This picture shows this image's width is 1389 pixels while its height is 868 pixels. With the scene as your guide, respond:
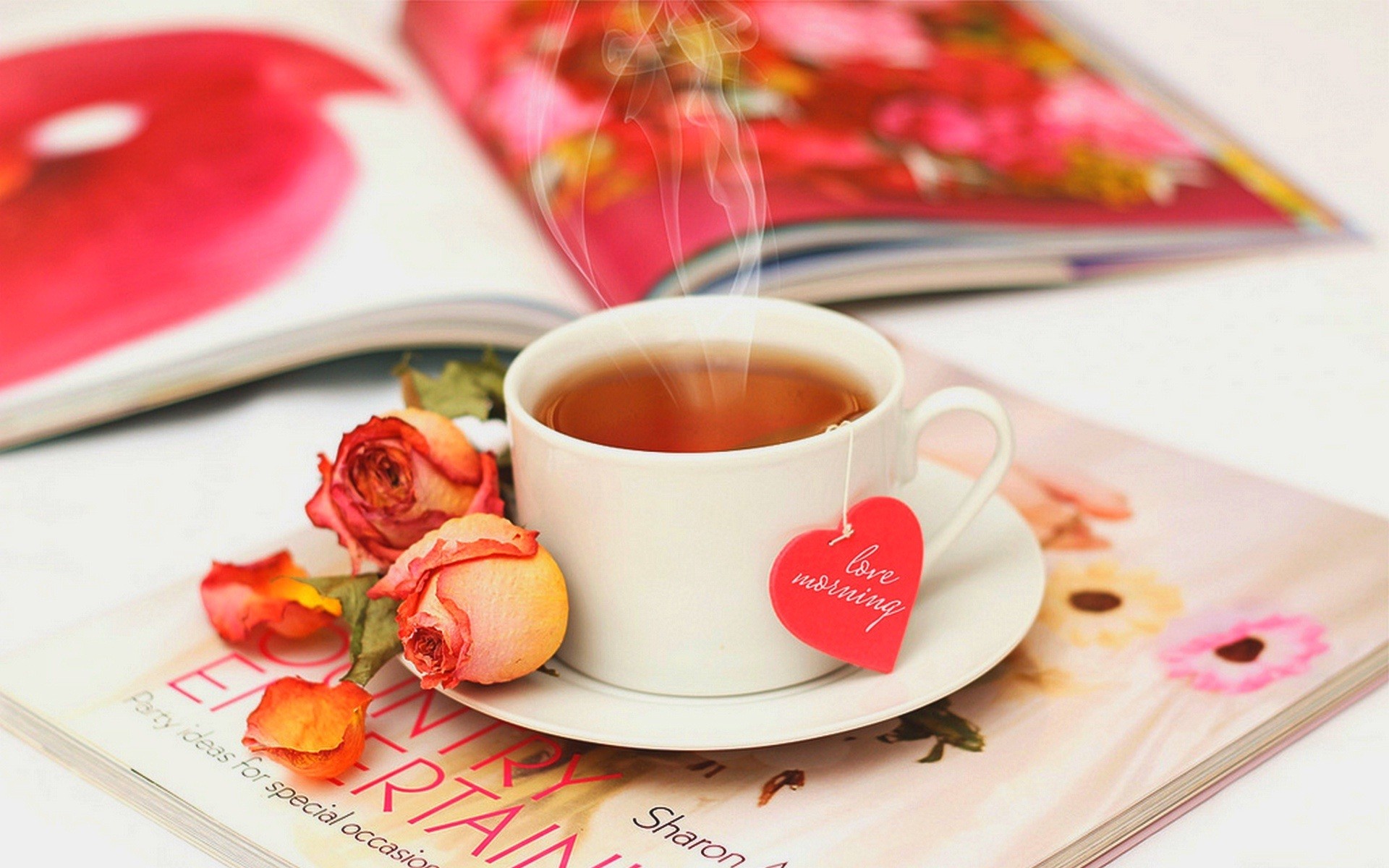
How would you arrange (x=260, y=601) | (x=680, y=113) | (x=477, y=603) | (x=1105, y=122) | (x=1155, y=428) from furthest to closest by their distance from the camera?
(x=1105, y=122)
(x=680, y=113)
(x=1155, y=428)
(x=260, y=601)
(x=477, y=603)

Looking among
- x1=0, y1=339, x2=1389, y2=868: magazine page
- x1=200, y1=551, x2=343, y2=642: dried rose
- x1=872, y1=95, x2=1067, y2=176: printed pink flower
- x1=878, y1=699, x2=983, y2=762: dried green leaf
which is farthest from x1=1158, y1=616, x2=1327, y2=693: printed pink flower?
x1=872, y1=95, x2=1067, y2=176: printed pink flower

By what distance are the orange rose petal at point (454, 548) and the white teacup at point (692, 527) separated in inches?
1.1

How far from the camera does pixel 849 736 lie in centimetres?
66

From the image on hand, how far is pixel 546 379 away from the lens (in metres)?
0.72

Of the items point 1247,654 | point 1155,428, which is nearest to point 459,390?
point 1247,654

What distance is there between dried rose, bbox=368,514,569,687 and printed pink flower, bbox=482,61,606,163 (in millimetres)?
706

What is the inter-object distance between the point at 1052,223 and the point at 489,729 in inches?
31.3

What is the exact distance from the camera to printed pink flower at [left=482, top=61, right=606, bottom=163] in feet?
4.17

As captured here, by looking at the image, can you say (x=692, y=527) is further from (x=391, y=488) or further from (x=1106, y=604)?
(x=1106, y=604)

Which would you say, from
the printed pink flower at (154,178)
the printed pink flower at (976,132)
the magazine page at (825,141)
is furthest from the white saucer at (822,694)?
the printed pink flower at (976,132)

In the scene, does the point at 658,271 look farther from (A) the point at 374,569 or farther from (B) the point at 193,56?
(B) the point at 193,56

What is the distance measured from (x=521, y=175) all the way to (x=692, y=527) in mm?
733

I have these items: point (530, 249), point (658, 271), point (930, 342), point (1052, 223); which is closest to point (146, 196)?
point (530, 249)

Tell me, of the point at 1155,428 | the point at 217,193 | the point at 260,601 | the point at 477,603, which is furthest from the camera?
the point at 217,193
